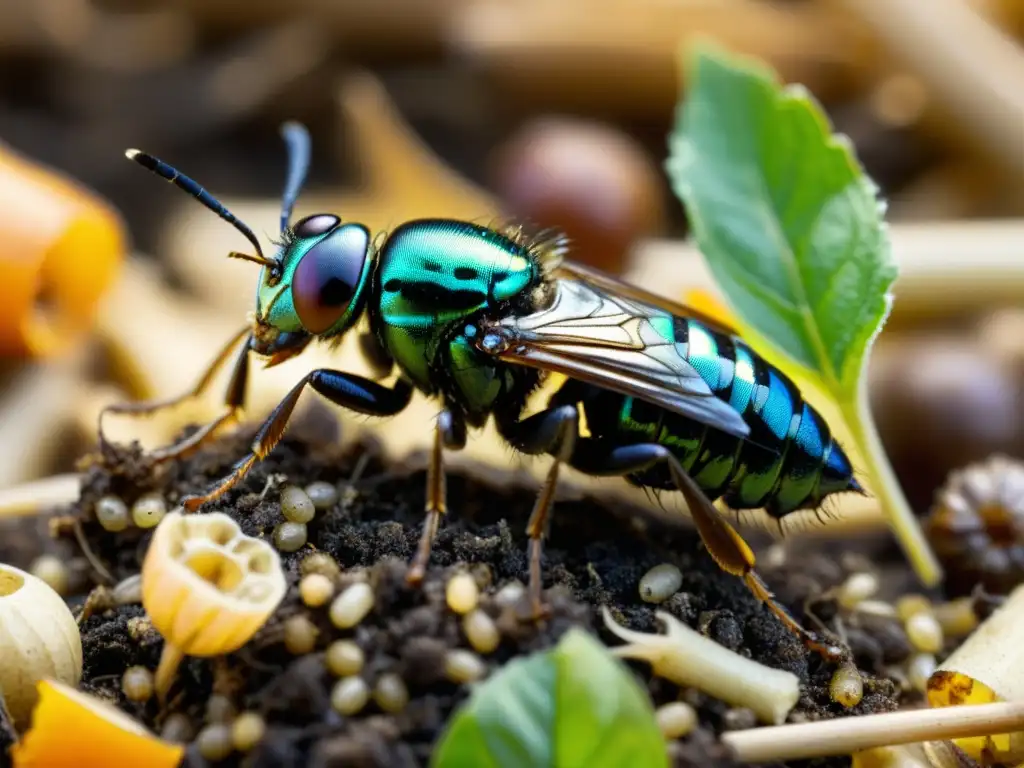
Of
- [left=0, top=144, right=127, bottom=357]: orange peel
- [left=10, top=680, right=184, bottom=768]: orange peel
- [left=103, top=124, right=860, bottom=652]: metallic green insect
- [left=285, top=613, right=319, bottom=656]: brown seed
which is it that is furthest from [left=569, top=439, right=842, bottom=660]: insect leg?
[left=0, top=144, right=127, bottom=357]: orange peel

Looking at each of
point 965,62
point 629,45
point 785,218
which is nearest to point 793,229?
point 785,218

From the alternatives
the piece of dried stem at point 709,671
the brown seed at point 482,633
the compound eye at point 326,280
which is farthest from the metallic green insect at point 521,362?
the brown seed at point 482,633

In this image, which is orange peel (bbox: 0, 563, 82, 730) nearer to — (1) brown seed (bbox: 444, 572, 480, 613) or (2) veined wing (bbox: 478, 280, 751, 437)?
(1) brown seed (bbox: 444, 572, 480, 613)

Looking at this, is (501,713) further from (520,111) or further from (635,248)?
(520,111)

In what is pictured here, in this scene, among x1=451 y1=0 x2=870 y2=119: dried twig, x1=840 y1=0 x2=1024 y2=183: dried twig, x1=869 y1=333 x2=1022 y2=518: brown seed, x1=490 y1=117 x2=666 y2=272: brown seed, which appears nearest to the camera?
x1=869 y1=333 x2=1022 y2=518: brown seed

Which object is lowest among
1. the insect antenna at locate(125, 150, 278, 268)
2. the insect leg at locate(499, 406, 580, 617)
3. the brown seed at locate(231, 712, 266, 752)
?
the brown seed at locate(231, 712, 266, 752)

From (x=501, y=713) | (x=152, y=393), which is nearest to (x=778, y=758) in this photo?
(x=501, y=713)

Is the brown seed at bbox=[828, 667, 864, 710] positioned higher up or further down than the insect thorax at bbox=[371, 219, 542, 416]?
further down
